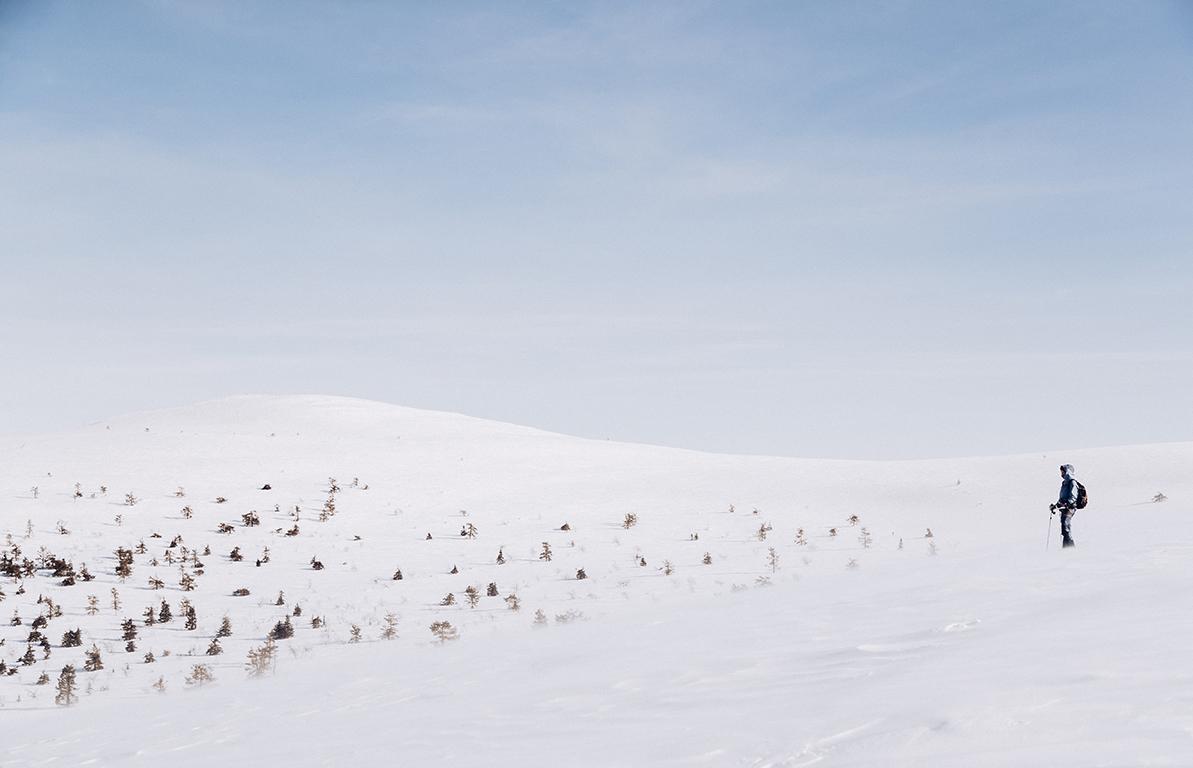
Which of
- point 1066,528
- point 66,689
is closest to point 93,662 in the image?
point 66,689

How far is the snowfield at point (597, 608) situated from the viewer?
17.4 feet

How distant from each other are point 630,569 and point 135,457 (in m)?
→ 17.0

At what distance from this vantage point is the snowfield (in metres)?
5.31

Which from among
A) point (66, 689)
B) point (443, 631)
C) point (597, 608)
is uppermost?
point (597, 608)

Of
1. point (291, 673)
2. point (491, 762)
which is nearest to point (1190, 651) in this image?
point (491, 762)

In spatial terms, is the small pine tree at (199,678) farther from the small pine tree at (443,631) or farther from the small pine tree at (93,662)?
the small pine tree at (443,631)

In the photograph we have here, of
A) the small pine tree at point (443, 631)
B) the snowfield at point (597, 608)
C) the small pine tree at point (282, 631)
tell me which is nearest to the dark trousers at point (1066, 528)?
the snowfield at point (597, 608)

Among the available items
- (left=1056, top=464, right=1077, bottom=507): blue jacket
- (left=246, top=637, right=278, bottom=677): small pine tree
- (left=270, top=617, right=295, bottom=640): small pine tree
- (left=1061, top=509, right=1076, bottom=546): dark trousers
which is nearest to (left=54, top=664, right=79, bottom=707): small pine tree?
(left=246, top=637, right=278, bottom=677): small pine tree

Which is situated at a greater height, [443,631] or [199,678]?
[443,631]

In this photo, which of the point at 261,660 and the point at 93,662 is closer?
the point at 261,660

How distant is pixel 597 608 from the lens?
1349 cm

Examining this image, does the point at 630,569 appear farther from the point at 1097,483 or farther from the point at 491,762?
the point at 1097,483

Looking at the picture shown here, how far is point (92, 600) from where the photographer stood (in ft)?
46.9

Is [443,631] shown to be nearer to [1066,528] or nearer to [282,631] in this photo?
[282,631]
